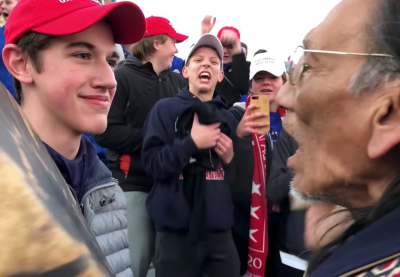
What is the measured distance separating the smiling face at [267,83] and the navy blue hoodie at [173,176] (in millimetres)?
685

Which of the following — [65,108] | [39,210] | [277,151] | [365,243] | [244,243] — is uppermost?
[39,210]

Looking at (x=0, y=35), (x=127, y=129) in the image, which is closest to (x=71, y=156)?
(x=127, y=129)

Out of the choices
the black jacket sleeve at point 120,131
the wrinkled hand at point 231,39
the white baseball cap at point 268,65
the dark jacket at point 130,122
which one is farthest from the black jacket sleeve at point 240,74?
the black jacket sleeve at point 120,131

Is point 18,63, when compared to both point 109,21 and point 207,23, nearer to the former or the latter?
point 109,21

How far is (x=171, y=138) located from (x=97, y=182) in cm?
116

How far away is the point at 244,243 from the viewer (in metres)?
2.74

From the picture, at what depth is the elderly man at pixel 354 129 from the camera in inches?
27.6

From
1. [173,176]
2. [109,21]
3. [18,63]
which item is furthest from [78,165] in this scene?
[173,176]

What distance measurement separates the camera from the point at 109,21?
131 cm

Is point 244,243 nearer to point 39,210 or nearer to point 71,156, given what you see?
point 71,156

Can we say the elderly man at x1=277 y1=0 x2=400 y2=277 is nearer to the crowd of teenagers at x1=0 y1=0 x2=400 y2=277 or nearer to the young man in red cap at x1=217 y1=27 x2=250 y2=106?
the crowd of teenagers at x1=0 y1=0 x2=400 y2=277

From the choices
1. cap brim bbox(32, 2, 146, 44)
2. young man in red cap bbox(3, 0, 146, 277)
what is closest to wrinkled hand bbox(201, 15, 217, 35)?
cap brim bbox(32, 2, 146, 44)

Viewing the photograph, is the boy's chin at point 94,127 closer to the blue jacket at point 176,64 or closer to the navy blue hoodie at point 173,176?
the navy blue hoodie at point 173,176

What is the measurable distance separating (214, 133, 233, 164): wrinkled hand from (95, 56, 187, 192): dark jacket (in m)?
0.55
